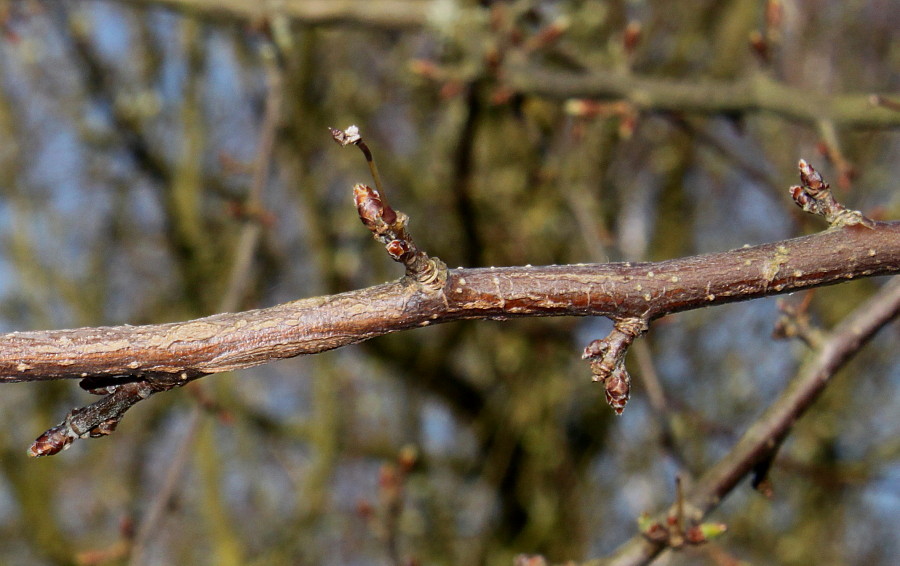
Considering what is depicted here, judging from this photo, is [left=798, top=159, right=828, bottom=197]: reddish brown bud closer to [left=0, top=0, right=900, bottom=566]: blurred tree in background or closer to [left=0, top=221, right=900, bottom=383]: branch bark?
[left=0, top=221, right=900, bottom=383]: branch bark

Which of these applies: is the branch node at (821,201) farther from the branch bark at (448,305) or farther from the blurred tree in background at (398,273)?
the blurred tree in background at (398,273)

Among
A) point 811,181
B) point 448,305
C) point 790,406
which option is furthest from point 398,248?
point 790,406

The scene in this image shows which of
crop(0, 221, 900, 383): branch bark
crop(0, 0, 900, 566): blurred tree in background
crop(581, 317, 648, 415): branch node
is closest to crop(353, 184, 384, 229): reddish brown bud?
crop(0, 221, 900, 383): branch bark

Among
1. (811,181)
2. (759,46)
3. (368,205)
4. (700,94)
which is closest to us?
(368,205)

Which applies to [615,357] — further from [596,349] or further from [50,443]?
[50,443]

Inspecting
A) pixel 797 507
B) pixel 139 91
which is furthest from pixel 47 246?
pixel 797 507

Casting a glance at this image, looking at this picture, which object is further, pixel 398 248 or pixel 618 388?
pixel 618 388
